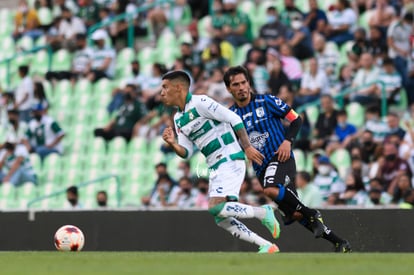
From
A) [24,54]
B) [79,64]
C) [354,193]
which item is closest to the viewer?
[354,193]

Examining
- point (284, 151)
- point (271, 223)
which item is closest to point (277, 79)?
point (284, 151)

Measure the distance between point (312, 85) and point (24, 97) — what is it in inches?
246

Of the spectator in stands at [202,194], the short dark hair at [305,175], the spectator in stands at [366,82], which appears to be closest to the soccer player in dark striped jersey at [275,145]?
the short dark hair at [305,175]

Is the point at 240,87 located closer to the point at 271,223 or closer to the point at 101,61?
the point at 271,223

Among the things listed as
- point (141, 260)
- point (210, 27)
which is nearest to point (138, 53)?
point (210, 27)

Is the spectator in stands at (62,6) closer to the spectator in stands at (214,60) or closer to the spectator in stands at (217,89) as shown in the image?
the spectator in stands at (214,60)

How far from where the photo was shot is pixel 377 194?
18391 mm

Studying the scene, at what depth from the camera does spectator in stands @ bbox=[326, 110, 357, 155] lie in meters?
→ 20.2

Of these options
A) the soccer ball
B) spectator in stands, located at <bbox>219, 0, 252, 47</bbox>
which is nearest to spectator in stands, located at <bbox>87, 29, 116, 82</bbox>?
spectator in stands, located at <bbox>219, 0, 252, 47</bbox>

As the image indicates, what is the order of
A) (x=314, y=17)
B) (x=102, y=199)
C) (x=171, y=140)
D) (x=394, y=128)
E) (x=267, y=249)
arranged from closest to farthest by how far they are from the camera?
(x=171, y=140), (x=267, y=249), (x=394, y=128), (x=102, y=199), (x=314, y=17)

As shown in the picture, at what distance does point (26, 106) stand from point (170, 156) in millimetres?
3943

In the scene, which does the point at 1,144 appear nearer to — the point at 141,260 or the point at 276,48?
the point at 276,48

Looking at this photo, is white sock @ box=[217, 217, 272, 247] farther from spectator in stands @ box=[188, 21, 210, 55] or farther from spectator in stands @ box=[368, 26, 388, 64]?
spectator in stands @ box=[188, 21, 210, 55]

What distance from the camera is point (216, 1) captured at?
2425 centimetres
